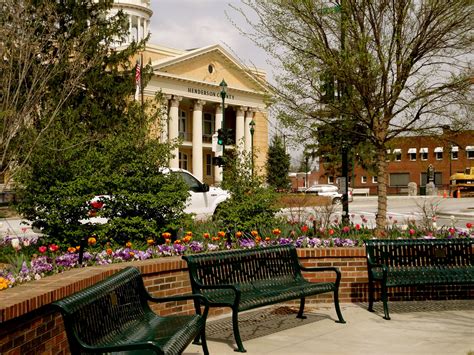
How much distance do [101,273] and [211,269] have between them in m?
1.10

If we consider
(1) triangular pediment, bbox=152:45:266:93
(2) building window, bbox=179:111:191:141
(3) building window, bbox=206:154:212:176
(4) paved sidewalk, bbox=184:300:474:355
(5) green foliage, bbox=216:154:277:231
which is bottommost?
(4) paved sidewalk, bbox=184:300:474:355

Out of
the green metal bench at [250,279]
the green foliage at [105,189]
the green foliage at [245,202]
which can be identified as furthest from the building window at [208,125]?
the green metal bench at [250,279]

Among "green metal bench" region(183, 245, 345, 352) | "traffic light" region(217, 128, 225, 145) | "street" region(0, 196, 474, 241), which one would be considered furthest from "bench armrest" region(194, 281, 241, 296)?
"traffic light" region(217, 128, 225, 145)

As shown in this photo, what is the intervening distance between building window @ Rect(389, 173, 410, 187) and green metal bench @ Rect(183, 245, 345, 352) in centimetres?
8431

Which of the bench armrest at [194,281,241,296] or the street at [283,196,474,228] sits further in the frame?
the street at [283,196,474,228]

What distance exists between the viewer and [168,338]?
455 cm

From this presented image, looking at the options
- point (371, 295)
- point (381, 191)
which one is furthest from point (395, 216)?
point (371, 295)

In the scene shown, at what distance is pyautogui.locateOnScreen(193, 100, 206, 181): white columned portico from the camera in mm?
62406

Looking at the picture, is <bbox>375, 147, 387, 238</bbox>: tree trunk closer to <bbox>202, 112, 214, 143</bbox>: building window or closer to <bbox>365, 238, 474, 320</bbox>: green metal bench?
<bbox>365, 238, 474, 320</bbox>: green metal bench

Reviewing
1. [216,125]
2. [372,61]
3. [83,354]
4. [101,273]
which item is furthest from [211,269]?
[216,125]

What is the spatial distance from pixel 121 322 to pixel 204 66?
58309 millimetres

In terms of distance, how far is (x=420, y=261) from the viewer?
7.99m

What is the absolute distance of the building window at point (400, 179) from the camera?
88.8m

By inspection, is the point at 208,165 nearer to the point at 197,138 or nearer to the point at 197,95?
the point at 197,138
